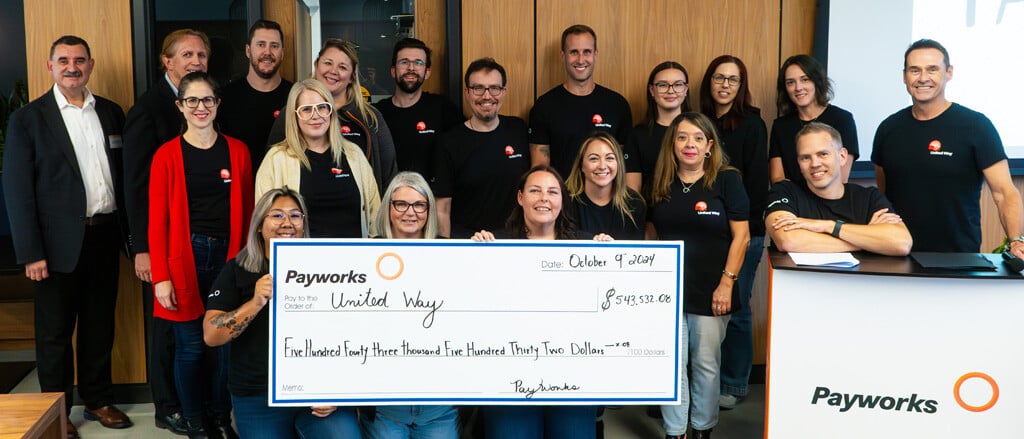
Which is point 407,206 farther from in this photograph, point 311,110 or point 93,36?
point 93,36

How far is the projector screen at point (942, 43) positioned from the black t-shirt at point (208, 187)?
9.46 ft

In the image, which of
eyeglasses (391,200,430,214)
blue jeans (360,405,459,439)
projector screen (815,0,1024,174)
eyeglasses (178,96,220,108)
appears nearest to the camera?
blue jeans (360,405,459,439)

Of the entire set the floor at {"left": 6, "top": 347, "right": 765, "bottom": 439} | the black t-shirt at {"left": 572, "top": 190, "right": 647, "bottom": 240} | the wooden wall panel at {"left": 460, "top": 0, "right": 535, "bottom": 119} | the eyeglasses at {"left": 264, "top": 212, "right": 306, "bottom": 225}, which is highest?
the wooden wall panel at {"left": 460, "top": 0, "right": 535, "bottom": 119}

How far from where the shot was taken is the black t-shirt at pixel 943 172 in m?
3.51

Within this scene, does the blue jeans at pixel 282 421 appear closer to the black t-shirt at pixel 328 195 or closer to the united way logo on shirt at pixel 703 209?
the black t-shirt at pixel 328 195

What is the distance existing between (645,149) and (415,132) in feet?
3.48

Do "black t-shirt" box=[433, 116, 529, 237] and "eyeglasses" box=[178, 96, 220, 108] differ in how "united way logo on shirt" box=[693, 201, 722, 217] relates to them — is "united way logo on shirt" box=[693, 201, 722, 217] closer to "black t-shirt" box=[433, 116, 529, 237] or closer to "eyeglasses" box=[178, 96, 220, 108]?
"black t-shirt" box=[433, 116, 529, 237]

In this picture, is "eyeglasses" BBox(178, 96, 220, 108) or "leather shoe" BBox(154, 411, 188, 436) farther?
"leather shoe" BBox(154, 411, 188, 436)

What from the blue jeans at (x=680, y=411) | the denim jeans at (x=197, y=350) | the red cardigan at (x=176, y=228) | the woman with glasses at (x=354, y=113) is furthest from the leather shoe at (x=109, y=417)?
the blue jeans at (x=680, y=411)

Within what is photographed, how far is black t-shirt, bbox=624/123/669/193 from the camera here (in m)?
3.87

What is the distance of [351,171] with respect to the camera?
348cm

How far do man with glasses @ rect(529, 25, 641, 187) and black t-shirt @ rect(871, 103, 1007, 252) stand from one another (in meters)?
1.18

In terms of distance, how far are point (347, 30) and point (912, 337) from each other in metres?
3.05

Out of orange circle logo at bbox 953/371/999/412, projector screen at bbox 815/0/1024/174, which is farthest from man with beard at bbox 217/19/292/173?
orange circle logo at bbox 953/371/999/412
